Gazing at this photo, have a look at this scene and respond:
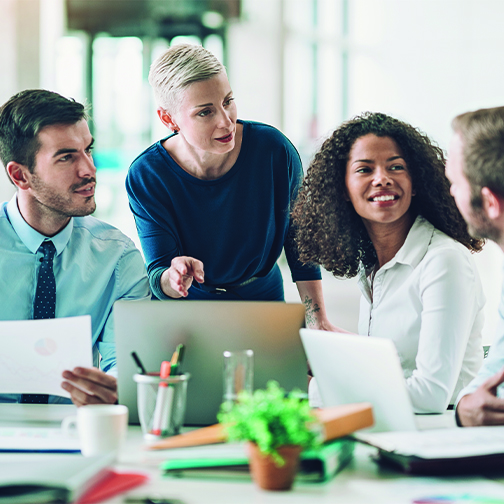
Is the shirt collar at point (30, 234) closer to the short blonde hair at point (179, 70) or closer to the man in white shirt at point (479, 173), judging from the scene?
the short blonde hair at point (179, 70)

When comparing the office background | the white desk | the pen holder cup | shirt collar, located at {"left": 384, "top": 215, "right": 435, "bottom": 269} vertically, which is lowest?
the white desk

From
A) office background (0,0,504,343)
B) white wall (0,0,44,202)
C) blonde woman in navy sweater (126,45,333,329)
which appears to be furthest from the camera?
office background (0,0,504,343)

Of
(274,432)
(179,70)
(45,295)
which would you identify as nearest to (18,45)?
(179,70)

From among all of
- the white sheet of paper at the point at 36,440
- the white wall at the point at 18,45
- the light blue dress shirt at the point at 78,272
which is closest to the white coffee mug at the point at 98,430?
the white sheet of paper at the point at 36,440

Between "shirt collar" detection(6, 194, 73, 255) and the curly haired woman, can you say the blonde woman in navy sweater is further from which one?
"shirt collar" detection(6, 194, 73, 255)

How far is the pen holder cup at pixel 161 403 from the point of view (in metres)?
1.14

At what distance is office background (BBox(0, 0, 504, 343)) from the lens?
5.66 metres

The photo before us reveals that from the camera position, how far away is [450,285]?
1.58 meters

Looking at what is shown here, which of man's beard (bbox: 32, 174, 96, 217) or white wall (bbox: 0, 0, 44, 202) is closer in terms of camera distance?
man's beard (bbox: 32, 174, 96, 217)

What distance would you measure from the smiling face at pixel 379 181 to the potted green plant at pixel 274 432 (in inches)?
39.8

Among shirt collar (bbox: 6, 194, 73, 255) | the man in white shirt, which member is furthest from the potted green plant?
shirt collar (bbox: 6, 194, 73, 255)

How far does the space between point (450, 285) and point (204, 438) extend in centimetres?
84

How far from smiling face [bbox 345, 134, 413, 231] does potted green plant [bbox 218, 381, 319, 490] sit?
39.8 inches

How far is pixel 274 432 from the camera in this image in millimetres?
853
